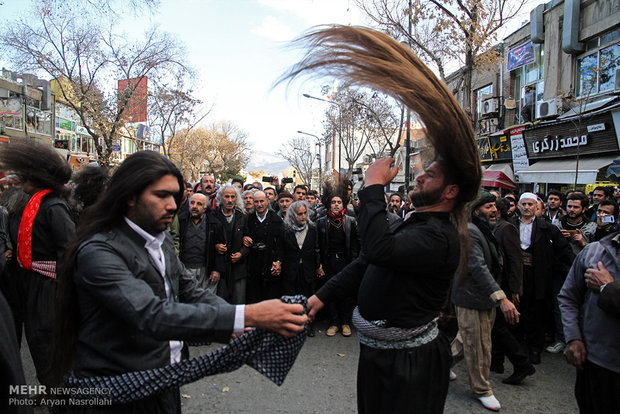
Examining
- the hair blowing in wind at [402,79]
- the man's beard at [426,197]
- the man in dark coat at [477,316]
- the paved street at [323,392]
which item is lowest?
the paved street at [323,392]

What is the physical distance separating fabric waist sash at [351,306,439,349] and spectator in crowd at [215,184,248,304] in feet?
13.6

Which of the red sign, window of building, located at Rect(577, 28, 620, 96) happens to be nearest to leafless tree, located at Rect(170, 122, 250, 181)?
the red sign

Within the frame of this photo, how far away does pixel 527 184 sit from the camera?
53.2ft

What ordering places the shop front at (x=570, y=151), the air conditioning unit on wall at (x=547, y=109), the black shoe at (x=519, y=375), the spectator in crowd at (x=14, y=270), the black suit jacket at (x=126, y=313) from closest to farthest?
the black suit jacket at (x=126, y=313) < the spectator in crowd at (x=14, y=270) < the black shoe at (x=519, y=375) < the shop front at (x=570, y=151) < the air conditioning unit on wall at (x=547, y=109)

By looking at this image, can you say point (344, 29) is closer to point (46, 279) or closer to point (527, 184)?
point (46, 279)

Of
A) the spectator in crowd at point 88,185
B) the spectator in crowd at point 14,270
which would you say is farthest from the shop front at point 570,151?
the spectator in crowd at point 14,270

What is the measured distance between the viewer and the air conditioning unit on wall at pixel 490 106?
56.3 feet

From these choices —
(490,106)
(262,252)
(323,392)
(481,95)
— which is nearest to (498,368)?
(323,392)

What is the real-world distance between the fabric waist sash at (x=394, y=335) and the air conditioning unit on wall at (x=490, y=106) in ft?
56.5

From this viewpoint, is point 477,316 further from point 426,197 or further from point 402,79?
point 402,79

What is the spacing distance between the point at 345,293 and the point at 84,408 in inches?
53.2

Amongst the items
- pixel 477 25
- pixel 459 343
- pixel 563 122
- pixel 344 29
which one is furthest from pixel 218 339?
pixel 563 122

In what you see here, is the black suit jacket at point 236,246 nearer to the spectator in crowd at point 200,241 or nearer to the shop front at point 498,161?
the spectator in crowd at point 200,241

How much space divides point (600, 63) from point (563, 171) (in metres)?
3.35
